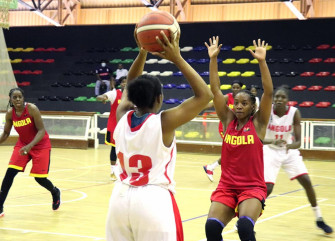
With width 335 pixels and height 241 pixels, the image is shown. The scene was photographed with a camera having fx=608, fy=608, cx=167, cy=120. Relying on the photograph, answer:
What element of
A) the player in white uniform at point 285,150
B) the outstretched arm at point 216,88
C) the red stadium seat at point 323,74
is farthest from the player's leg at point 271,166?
the red stadium seat at point 323,74

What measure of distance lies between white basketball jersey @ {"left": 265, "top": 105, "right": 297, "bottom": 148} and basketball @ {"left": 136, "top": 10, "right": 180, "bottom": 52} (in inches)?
144

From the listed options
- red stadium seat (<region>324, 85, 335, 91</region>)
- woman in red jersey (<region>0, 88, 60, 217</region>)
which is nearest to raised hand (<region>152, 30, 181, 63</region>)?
woman in red jersey (<region>0, 88, 60, 217</region>)

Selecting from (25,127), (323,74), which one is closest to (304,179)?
(25,127)

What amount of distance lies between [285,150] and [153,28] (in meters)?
3.78

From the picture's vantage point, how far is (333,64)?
21562 mm

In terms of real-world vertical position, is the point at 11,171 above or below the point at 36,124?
below

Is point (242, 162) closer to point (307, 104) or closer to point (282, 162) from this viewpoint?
point (282, 162)

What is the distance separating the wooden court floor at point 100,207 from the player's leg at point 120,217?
305cm

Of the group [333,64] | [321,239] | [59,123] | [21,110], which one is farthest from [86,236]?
[333,64]

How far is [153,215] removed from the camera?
10.5 ft

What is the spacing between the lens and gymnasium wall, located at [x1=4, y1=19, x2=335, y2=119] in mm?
21938

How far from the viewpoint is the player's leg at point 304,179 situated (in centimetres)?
668

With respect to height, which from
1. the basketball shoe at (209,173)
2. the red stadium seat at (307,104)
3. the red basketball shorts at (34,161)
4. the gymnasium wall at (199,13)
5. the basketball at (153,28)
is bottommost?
the basketball shoe at (209,173)

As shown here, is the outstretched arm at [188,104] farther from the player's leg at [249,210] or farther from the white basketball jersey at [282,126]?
the white basketball jersey at [282,126]
